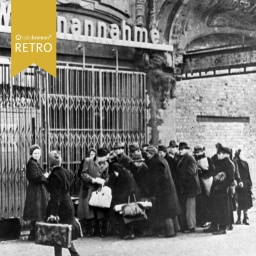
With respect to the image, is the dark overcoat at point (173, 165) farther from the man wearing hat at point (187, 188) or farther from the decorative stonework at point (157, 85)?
the decorative stonework at point (157, 85)

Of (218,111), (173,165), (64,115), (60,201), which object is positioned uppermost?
(218,111)

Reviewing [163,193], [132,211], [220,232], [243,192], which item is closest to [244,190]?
[243,192]

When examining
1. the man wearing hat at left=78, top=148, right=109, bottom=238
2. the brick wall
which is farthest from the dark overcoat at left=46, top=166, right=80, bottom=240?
the brick wall

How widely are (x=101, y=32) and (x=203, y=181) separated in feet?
11.3

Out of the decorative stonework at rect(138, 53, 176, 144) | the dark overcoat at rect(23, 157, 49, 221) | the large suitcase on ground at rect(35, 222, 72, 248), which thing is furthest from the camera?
the decorative stonework at rect(138, 53, 176, 144)

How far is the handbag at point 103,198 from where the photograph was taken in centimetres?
1002

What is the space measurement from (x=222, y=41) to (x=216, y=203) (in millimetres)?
5762

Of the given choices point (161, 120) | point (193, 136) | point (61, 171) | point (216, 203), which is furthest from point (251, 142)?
point (61, 171)

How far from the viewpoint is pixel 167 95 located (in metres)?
13.0

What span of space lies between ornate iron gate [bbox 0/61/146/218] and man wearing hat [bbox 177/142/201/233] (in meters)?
1.81

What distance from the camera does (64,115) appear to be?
38.0 ft

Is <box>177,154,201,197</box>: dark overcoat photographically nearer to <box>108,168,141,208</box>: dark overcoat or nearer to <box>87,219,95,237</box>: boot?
<box>108,168,141,208</box>: dark overcoat

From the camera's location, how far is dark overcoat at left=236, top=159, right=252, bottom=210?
11.7 meters

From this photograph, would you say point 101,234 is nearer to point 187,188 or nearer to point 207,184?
point 187,188
